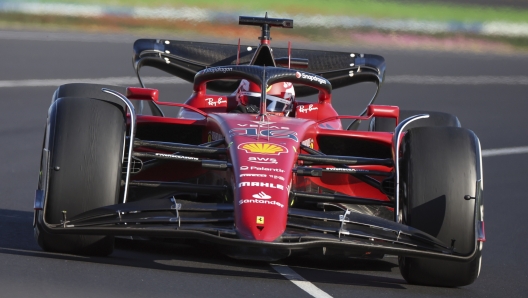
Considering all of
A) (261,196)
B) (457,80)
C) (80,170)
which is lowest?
(261,196)

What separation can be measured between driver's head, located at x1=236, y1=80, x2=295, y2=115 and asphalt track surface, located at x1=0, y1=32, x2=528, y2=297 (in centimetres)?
166

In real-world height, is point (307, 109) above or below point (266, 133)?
above

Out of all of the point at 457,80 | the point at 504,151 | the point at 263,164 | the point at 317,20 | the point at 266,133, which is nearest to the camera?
the point at 263,164

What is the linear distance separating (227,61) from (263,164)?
153 inches

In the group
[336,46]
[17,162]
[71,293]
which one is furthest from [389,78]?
[71,293]

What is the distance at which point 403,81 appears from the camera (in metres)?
17.1

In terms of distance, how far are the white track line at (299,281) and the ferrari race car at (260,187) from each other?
196mm

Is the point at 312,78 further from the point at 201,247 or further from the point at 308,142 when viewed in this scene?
the point at 201,247

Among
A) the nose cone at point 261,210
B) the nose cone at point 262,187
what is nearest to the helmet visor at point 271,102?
the nose cone at point 262,187

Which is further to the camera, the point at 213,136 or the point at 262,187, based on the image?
the point at 213,136

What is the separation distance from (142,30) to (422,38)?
200 inches

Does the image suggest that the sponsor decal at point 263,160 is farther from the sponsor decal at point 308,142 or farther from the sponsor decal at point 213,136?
the sponsor decal at point 308,142

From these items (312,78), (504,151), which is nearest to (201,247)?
(312,78)

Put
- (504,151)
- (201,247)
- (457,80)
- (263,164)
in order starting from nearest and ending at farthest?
(263,164) < (201,247) < (504,151) < (457,80)
